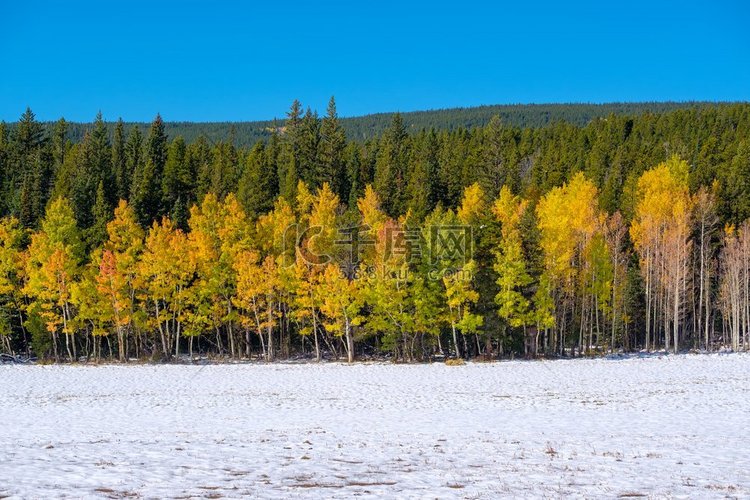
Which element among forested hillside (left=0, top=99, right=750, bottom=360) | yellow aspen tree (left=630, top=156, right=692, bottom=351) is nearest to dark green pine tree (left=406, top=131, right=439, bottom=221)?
forested hillside (left=0, top=99, right=750, bottom=360)

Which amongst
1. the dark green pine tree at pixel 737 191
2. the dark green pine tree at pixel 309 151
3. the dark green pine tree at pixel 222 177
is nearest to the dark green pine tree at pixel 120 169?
the dark green pine tree at pixel 222 177

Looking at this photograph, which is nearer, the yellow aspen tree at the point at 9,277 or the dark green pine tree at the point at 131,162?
the yellow aspen tree at the point at 9,277

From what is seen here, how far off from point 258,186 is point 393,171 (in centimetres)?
1923

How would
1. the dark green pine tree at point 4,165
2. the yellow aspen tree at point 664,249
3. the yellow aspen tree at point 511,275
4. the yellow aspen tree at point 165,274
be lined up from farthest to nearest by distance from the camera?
the dark green pine tree at point 4,165 → the yellow aspen tree at point 664,249 → the yellow aspen tree at point 165,274 → the yellow aspen tree at point 511,275

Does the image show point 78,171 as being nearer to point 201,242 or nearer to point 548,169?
point 201,242

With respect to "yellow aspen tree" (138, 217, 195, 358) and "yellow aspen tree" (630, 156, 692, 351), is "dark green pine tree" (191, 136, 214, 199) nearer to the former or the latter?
"yellow aspen tree" (138, 217, 195, 358)

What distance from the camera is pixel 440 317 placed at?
45656mm

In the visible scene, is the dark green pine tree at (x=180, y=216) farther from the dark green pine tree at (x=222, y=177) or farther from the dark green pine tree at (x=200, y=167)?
the dark green pine tree at (x=200, y=167)

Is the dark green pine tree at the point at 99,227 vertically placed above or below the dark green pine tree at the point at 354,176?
below

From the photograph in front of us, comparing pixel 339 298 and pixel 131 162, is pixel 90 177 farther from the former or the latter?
pixel 339 298

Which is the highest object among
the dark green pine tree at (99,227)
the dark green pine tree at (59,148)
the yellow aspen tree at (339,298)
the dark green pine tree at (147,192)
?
the dark green pine tree at (59,148)

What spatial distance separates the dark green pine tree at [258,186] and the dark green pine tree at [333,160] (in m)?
6.26

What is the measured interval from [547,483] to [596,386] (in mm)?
21872

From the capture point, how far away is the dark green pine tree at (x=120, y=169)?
7481 centimetres
